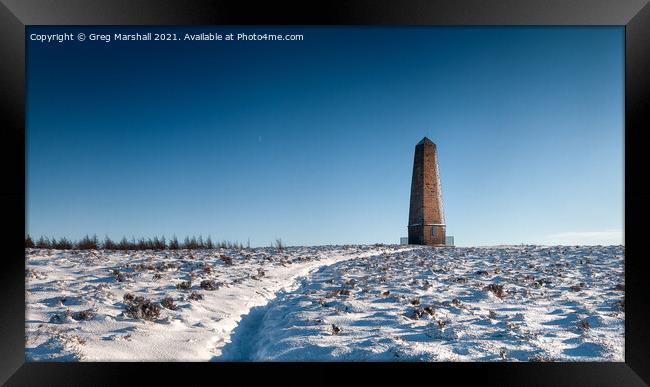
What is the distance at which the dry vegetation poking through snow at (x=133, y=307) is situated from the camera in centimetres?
448

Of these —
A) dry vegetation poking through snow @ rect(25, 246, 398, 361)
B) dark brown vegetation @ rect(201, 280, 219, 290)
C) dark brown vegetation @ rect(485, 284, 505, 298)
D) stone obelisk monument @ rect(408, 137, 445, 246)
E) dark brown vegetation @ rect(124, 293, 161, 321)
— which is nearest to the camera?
dry vegetation poking through snow @ rect(25, 246, 398, 361)

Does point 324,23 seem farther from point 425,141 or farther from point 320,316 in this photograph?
point 425,141

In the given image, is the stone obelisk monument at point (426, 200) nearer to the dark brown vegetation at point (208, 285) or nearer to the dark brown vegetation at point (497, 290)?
the dark brown vegetation at point (497, 290)

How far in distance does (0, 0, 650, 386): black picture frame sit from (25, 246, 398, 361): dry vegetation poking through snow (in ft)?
0.76

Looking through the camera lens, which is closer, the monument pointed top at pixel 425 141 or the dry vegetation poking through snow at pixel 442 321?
the dry vegetation poking through snow at pixel 442 321

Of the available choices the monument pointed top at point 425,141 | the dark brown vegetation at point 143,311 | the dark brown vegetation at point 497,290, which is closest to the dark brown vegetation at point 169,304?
the dark brown vegetation at point 143,311

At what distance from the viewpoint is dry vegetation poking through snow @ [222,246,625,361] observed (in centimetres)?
450

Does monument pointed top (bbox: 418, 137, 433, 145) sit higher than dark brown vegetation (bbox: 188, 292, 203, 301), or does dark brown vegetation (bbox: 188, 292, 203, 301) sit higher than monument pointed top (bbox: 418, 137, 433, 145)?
monument pointed top (bbox: 418, 137, 433, 145)

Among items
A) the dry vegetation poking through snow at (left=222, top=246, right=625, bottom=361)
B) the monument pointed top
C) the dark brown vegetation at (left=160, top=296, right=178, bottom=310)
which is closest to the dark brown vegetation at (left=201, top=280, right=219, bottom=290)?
the dry vegetation poking through snow at (left=222, top=246, right=625, bottom=361)

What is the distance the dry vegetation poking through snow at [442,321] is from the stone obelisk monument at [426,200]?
807 inches

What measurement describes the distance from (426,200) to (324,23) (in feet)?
91.6

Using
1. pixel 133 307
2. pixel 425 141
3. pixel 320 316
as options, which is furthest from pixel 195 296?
pixel 425 141

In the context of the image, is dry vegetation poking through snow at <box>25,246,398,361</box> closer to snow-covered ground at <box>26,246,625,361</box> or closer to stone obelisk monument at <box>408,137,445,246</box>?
snow-covered ground at <box>26,246,625,361</box>

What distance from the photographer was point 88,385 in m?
3.95
